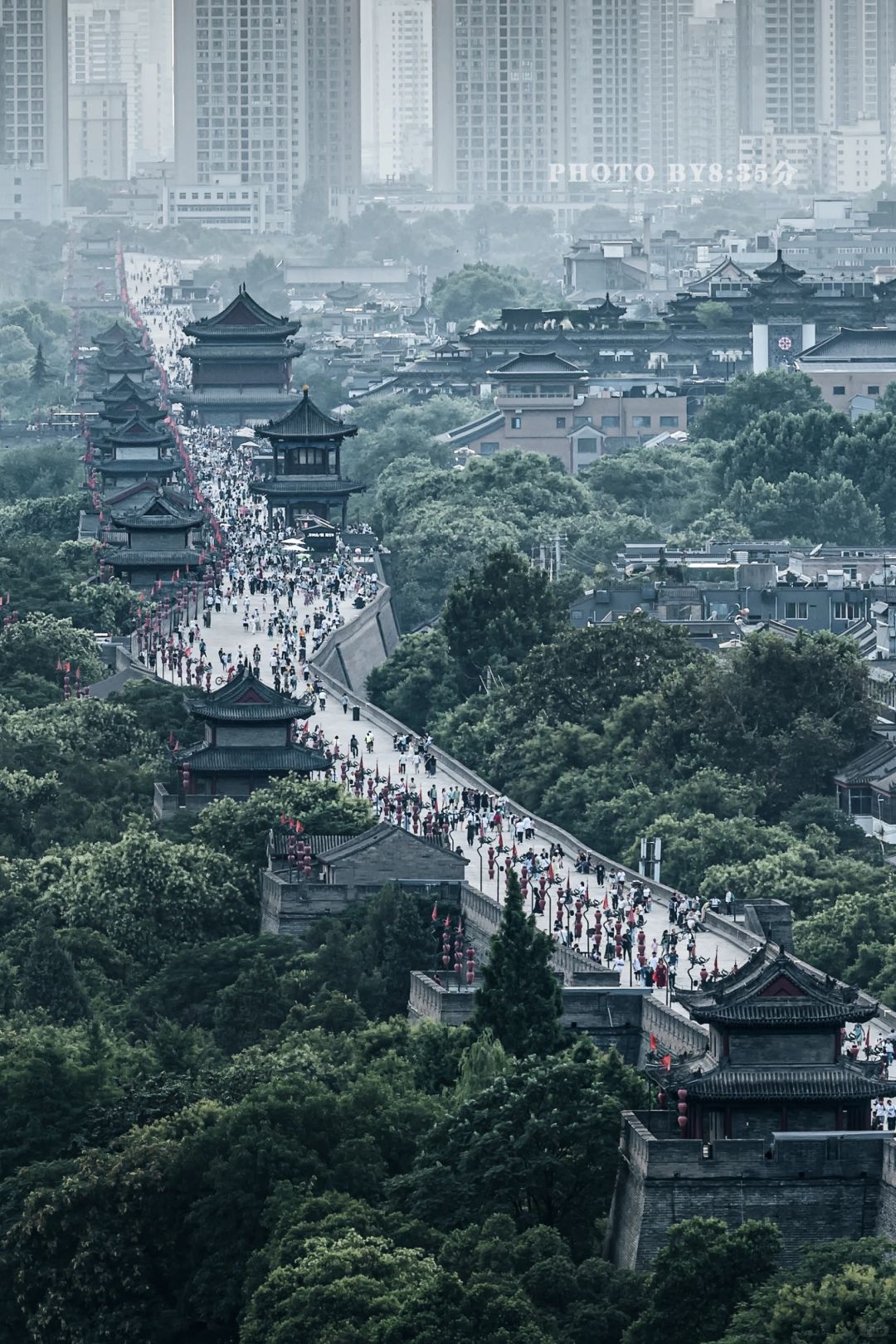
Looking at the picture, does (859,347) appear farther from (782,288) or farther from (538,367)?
(782,288)

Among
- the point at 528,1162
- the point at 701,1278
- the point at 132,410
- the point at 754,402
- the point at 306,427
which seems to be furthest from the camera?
the point at 754,402

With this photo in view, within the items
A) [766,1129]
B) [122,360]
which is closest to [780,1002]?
[766,1129]

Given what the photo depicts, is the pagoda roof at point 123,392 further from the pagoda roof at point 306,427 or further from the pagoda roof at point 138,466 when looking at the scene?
the pagoda roof at point 306,427

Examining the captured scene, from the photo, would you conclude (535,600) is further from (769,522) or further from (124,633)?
(769,522)

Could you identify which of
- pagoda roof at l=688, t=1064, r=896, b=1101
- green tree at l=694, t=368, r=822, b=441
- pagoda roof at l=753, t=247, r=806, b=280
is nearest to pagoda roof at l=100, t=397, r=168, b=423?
green tree at l=694, t=368, r=822, b=441

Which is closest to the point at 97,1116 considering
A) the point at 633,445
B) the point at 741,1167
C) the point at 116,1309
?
the point at 116,1309

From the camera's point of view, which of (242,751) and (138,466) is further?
(138,466)
